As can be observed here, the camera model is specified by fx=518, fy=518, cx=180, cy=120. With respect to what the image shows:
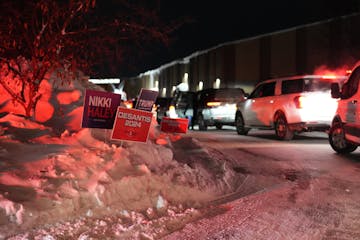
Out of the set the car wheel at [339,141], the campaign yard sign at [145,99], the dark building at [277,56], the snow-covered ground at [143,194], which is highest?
the dark building at [277,56]

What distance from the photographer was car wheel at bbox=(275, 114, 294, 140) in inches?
599

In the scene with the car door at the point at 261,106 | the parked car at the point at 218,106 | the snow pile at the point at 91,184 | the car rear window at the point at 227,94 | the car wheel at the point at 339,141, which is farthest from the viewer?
the car rear window at the point at 227,94

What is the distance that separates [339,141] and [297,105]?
9.28 ft

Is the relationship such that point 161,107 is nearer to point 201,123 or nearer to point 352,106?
point 201,123

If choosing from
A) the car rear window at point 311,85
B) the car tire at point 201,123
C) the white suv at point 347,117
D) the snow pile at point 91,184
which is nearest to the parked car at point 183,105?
the car tire at point 201,123

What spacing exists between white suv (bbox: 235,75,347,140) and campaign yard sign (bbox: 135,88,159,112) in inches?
235

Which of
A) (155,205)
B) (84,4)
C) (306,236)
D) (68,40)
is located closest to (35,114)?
(68,40)

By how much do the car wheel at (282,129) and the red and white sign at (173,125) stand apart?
14.8 ft

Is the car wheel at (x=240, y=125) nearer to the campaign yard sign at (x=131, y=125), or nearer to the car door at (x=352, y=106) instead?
the car door at (x=352, y=106)

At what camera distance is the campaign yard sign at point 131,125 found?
24.8 ft

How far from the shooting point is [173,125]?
1162cm

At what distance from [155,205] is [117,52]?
16.1 feet

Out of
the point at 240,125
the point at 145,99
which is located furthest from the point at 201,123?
the point at 145,99

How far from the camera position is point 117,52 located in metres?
10.7
